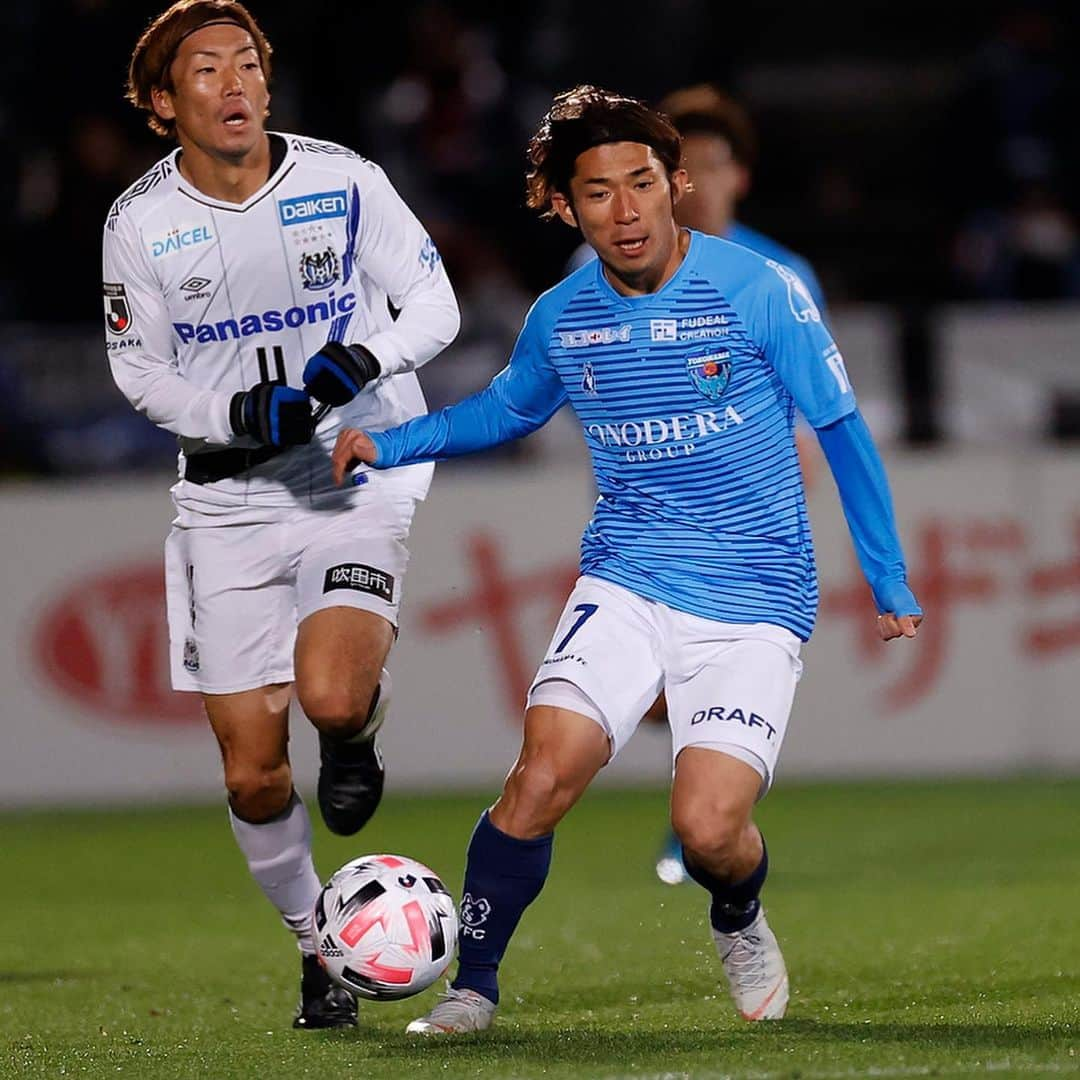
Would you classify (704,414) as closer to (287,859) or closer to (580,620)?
(580,620)

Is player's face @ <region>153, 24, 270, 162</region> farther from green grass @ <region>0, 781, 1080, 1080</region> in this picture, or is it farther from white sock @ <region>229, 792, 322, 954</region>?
green grass @ <region>0, 781, 1080, 1080</region>

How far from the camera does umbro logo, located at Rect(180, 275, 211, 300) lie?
5699 mm

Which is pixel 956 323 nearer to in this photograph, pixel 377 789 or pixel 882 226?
pixel 882 226

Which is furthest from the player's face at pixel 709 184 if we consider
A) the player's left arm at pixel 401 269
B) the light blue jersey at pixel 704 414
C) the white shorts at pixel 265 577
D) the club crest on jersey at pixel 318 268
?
the light blue jersey at pixel 704 414

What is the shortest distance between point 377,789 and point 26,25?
356 inches

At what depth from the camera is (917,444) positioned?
1097cm

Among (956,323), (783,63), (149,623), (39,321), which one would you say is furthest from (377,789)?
(783,63)

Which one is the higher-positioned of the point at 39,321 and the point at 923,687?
the point at 39,321

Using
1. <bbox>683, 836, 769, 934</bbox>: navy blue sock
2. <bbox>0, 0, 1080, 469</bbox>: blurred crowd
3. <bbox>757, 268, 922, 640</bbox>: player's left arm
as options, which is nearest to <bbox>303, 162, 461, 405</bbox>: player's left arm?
<bbox>757, 268, 922, 640</bbox>: player's left arm

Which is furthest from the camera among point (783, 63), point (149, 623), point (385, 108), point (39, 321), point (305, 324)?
point (783, 63)

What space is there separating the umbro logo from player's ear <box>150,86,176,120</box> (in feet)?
1.39

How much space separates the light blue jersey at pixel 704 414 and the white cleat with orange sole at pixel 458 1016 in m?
1.01

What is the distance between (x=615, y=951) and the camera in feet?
21.9

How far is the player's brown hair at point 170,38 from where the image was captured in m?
5.66
